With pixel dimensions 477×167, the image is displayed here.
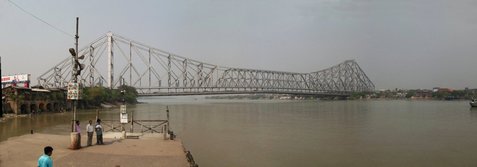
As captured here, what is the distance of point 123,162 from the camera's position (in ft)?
48.4

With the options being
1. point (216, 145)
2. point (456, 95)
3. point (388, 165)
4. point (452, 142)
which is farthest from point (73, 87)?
point (456, 95)

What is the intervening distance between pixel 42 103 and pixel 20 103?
7839 mm

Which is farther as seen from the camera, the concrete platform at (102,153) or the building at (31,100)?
the building at (31,100)

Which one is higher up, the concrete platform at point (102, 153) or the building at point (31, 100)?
the building at point (31, 100)

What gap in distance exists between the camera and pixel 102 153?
16.7 m

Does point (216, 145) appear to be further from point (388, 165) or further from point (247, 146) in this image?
point (388, 165)

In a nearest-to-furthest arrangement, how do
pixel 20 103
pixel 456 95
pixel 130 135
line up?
pixel 130 135 → pixel 20 103 → pixel 456 95

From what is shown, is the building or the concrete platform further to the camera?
the building

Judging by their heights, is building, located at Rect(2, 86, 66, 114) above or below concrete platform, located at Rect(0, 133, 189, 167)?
above

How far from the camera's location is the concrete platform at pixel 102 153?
1454 centimetres

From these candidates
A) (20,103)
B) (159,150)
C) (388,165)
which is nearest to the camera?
(159,150)

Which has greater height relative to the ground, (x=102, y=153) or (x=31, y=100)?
(x=31, y=100)

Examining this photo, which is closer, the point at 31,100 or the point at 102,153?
the point at 102,153

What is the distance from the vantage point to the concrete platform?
14.5 metres
